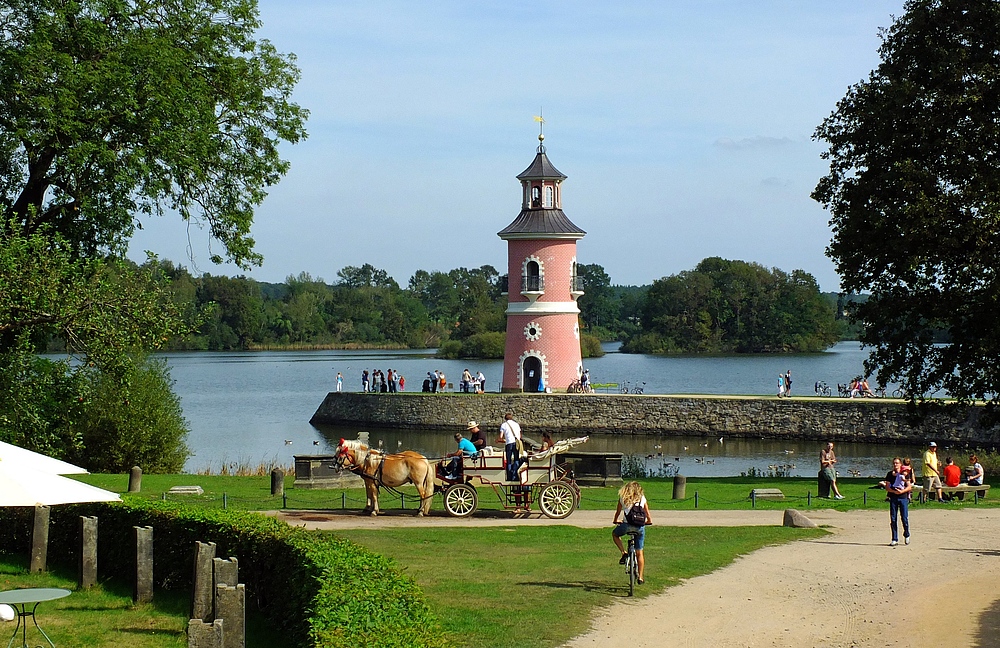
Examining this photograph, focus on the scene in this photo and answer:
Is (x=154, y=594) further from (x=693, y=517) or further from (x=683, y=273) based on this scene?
(x=683, y=273)

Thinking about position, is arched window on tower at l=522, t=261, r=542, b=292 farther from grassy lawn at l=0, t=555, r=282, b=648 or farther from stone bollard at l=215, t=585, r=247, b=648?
stone bollard at l=215, t=585, r=247, b=648

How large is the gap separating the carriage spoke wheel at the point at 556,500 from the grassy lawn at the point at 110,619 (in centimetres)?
815

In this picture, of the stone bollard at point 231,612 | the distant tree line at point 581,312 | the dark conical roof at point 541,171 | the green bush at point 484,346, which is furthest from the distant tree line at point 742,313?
the stone bollard at point 231,612

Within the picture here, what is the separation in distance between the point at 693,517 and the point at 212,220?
11904 millimetres

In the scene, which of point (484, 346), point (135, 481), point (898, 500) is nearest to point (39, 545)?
point (135, 481)

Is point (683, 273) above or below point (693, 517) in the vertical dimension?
above

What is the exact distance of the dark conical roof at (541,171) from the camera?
53.7 m

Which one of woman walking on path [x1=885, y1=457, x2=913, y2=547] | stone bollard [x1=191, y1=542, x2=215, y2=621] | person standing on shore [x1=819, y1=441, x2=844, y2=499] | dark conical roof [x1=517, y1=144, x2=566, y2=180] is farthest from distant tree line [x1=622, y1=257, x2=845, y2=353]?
stone bollard [x1=191, y1=542, x2=215, y2=621]

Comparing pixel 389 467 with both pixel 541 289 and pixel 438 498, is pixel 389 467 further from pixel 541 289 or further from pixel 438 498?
pixel 541 289

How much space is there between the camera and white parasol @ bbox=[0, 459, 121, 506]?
10.8 metres

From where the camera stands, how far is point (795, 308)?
127562 mm

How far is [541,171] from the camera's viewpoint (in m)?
54.0

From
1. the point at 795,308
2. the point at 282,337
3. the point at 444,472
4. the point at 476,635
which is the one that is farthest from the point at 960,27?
the point at 282,337

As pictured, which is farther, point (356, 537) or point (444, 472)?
point (444, 472)
